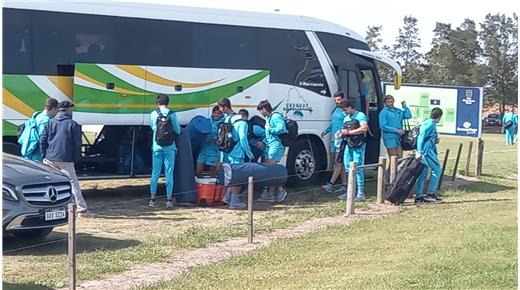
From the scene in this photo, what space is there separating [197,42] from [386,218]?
17.4 feet

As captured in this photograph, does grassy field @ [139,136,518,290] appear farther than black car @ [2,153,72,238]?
No

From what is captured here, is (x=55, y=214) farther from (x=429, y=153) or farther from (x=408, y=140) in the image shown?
(x=408, y=140)

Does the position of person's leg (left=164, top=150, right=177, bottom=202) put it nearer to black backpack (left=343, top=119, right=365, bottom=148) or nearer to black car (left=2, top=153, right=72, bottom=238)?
black backpack (left=343, top=119, right=365, bottom=148)

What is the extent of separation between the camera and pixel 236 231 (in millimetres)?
10789

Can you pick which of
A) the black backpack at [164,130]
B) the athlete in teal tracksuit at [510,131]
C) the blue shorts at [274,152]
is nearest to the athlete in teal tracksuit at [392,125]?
the blue shorts at [274,152]

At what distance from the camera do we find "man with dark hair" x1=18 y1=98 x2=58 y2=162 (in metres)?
11.8

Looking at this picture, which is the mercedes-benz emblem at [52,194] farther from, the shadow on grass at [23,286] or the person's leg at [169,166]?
the person's leg at [169,166]

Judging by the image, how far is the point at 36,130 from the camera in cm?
1191

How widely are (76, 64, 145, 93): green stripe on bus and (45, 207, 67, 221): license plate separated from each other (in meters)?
4.33

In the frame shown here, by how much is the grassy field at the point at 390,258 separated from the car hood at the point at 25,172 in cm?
239

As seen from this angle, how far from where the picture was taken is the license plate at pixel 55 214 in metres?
9.42

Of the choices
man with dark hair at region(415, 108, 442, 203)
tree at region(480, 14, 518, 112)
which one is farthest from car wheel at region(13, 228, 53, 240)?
tree at region(480, 14, 518, 112)

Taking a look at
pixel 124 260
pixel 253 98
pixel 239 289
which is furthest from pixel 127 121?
pixel 239 289

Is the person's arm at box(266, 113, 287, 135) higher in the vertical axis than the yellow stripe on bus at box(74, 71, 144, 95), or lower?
lower
